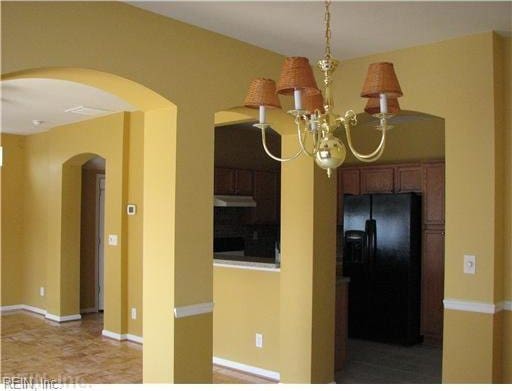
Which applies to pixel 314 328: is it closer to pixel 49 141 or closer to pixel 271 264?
pixel 271 264

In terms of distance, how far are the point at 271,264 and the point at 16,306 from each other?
5238 mm

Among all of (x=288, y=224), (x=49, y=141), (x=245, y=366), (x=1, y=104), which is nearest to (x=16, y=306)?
(x=49, y=141)

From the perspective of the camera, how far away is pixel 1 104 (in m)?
5.85

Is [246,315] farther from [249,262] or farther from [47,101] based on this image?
[47,101]

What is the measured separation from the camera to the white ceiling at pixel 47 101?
4.98m

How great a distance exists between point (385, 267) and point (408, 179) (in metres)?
1.13

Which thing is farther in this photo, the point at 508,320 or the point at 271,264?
the point at 271,264

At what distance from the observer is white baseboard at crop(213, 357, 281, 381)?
16.0 feet

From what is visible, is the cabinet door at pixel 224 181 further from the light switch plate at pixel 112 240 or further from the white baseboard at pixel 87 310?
the white baseboard at pixel 87 310

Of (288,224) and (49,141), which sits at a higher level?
(49,141)

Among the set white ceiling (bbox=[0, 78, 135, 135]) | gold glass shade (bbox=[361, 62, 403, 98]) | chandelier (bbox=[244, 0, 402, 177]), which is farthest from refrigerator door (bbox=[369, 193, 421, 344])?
gold glass shade (bbox=[361, 62, 403, 98])

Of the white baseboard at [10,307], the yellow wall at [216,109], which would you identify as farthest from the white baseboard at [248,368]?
the white baseboard at [10,307]

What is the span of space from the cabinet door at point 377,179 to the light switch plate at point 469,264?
315 cm

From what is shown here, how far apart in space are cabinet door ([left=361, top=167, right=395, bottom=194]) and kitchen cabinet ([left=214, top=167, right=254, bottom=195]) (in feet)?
5.81
